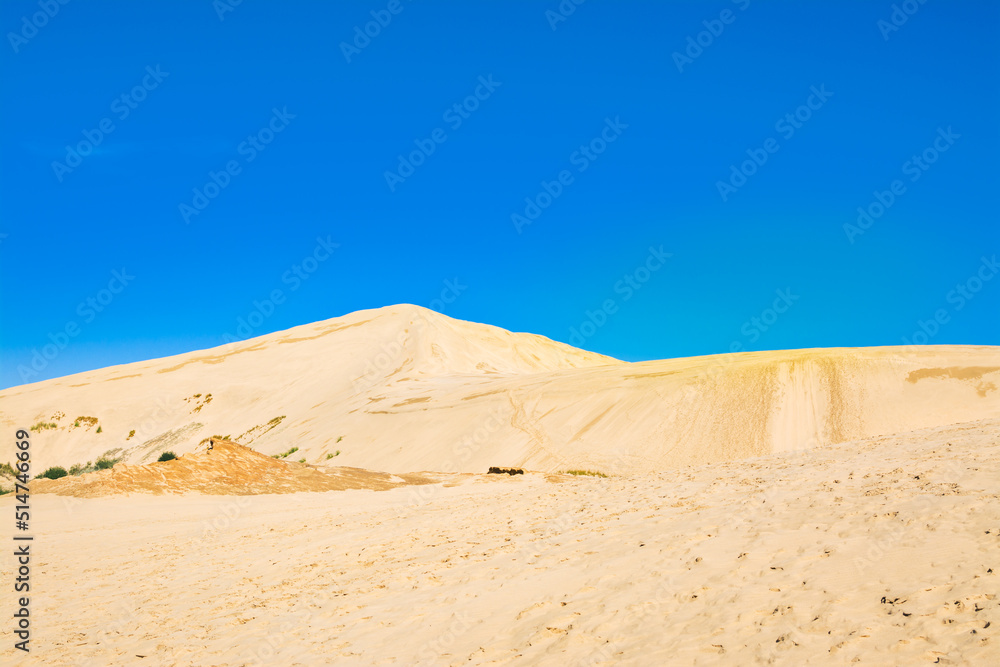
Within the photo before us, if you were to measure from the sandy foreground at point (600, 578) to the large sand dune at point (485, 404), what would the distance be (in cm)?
1265

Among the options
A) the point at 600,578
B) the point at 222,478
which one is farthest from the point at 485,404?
the point at 600,578

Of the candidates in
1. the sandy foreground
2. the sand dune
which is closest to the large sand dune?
the sand dune

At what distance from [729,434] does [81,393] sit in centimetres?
4186

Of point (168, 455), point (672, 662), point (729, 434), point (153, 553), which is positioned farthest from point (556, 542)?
point (168, 455)

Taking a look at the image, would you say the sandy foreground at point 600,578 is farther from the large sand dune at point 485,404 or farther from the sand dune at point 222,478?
the large sand dune at point 485,404

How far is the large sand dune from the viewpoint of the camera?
25.1m

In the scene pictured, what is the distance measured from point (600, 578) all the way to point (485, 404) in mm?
25441

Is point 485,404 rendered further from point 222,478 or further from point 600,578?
point 600,578

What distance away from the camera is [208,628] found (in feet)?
25.0

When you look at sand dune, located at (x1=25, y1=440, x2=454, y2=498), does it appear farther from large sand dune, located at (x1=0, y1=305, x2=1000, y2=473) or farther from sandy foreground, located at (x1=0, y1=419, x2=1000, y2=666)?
large sand dune, located at (x1=0, y1=305, x2=1000, y2=473)

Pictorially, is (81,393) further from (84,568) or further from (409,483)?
(84,568)

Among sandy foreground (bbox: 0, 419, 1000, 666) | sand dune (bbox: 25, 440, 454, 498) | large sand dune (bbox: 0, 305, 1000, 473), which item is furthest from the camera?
large sand dune (bbox: 0, 305, 1000, 473)

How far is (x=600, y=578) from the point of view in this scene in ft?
23.6

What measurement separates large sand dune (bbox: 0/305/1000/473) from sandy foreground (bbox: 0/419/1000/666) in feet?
41.5
